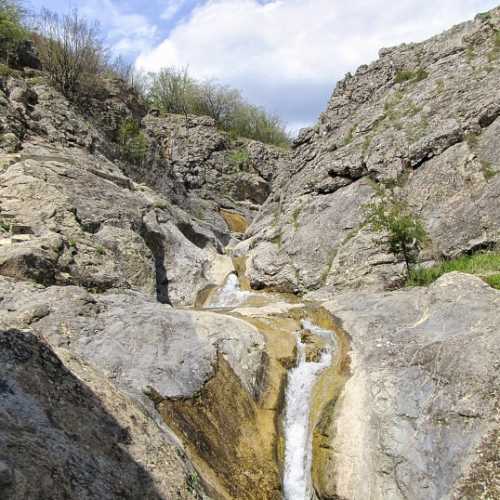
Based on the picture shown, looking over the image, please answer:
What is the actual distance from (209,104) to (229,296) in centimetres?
3525

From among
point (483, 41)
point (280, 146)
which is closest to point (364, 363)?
point (483, 41)

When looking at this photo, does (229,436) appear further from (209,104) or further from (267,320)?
(209,104)

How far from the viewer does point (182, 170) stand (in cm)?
4506

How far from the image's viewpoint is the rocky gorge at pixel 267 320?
7.48 m

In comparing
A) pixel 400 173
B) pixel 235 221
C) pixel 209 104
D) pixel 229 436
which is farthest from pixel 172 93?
pixel 229 436

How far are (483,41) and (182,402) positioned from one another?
29897 millimetres

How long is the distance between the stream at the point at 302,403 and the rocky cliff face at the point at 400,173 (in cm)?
639

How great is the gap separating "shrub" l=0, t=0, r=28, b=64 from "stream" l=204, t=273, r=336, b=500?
25.7 metres

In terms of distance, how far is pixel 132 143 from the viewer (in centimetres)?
3531

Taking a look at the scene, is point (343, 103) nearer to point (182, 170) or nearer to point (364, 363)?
point (182, 170)

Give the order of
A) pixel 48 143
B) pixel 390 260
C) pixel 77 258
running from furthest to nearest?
pixel 48 143
pixel 390 260
pixel 77 258

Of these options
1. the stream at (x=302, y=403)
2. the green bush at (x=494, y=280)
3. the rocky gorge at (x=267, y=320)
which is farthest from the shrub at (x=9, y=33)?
the green bush at (x=494, y=280)

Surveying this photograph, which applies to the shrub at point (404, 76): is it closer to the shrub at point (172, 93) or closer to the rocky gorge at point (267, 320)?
the rocky gorge at point (267, 320)

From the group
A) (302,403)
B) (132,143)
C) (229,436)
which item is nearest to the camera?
(229,436)
